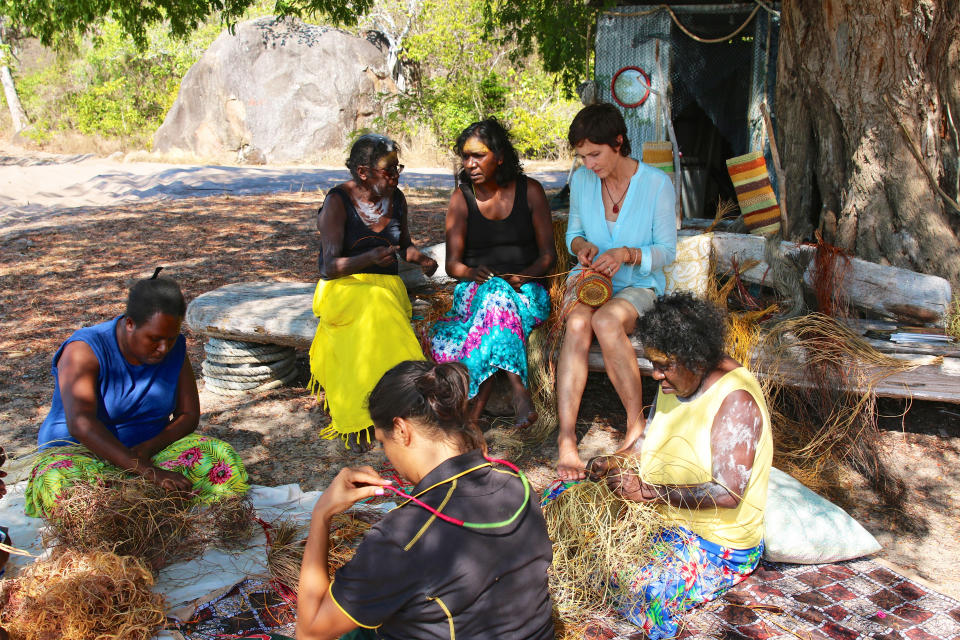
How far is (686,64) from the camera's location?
7770mm

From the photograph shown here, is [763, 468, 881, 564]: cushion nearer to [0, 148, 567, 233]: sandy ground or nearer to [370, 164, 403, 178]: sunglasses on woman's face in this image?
[370, 164, 403, 178]: sunglasses on woman's face

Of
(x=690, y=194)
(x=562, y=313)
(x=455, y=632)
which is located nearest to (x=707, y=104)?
(x=690, y=194)

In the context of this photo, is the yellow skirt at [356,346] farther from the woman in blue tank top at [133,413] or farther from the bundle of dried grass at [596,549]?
the bundle of dried grass at [596,549]

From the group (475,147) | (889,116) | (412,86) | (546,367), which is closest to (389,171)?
(475,147)

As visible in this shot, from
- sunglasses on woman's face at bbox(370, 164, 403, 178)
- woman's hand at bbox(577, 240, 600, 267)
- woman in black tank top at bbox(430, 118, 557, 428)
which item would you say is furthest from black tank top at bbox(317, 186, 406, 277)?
woman's hand at bbox(577, 240, 600, 267)

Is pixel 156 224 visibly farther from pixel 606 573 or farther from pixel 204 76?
→ pixel 204 76

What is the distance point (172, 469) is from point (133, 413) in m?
0.28

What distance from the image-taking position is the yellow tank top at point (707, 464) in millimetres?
2533

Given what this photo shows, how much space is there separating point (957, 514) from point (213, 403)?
3.97 metres

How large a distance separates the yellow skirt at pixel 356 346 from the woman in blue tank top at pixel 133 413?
0.79 m

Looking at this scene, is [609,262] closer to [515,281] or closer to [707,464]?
[515,281]

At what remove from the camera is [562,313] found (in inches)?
164

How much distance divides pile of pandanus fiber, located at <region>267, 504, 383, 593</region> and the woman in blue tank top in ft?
1.40

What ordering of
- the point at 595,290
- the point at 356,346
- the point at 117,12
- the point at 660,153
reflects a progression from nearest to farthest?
the point at 595,290 < the point at 356,346 < the point at 117,12 < the point at 660,153
